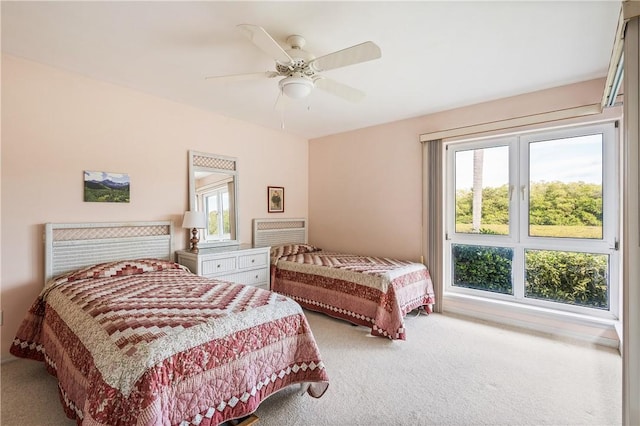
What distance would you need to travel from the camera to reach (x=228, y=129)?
3.91m

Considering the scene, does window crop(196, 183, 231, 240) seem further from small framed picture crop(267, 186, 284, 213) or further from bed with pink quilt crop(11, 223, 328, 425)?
bed with pink quilt crop(11, 223, 328, 425)

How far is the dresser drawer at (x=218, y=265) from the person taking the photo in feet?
10.3

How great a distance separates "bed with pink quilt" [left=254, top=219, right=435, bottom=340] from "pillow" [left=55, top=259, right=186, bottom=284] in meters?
1.39

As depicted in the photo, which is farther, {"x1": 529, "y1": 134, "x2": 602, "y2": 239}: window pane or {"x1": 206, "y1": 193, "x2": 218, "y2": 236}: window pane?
{"x1": 206, "y1": 193, "x2": 218, "y2": 236}: window pane

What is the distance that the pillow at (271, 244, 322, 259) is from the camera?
405cm

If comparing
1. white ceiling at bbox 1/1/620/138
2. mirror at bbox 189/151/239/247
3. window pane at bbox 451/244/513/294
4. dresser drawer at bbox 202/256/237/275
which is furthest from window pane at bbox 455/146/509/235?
mirror at bbox 189/151/239/247

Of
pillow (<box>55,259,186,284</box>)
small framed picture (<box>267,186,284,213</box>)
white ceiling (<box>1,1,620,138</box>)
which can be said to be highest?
white ceiling (<box>1,1,620,138</box>)

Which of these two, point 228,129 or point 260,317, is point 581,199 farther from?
point 228,129

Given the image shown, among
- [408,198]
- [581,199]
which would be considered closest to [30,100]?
[408,198]

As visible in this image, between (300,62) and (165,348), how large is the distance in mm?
1851

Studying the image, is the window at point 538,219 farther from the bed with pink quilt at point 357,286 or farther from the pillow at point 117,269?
the pillow at point 117,269

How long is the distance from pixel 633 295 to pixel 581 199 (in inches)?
91.9

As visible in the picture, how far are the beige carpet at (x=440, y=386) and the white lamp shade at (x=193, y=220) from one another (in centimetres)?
162

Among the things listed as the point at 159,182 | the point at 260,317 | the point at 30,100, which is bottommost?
the point at 260,317
